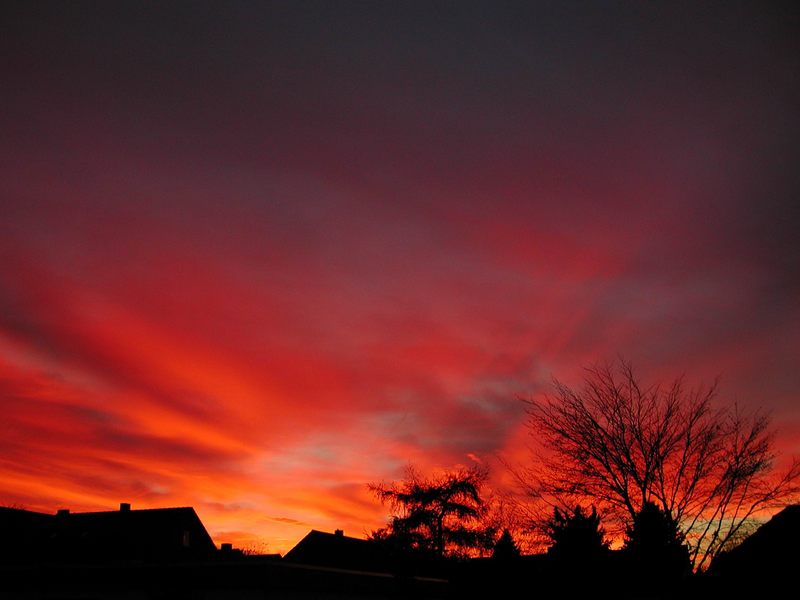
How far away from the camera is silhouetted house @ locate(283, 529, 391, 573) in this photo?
6208 cm

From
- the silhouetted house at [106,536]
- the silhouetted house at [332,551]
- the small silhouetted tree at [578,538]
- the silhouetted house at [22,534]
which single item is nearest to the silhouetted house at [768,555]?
the small silhouetted tree at [578,538]

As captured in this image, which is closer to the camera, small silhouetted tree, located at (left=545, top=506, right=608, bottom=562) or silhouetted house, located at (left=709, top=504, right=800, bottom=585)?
silhouetted house, located at (left=709, top=504, right=800, bottom=585)

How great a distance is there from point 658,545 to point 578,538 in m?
3.25

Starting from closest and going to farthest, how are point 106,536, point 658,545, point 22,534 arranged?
1. point 658,545
2. point 22,534
3. point 106,536

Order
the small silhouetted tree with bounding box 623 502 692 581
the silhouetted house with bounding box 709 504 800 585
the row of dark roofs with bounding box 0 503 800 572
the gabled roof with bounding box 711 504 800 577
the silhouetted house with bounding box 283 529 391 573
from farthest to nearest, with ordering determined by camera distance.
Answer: the silhouetted house with bounding box 283 529 391 573
the row of dark roofs with bounding box 0 503 800 572
the small silhouetted tree with bounding box 623 502 692 581
the gabled roof with bounding box 711 504 800 577
the silhouetted house with bounding box 709 504 800 585

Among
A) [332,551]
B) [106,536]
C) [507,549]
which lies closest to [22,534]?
[106,536]

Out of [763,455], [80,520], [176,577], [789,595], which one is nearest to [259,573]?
[176,577]

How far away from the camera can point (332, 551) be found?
211ft

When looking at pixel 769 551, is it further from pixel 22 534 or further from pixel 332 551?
pixel 22 534

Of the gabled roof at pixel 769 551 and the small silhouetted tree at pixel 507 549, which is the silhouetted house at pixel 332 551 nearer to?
the small silhouetted tree at pixel 507 549

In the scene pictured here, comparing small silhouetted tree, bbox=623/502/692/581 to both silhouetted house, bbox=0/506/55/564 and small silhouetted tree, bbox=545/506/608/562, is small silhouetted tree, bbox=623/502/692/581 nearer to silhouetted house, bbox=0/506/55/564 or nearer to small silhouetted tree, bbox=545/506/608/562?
small silhouetted tree, bbox=545/506/608/562

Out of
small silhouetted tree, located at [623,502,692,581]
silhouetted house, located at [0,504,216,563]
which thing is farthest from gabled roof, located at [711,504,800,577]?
silhouetted house, located at [0,504,216,563]

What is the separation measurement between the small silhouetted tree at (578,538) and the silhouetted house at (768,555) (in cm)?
430

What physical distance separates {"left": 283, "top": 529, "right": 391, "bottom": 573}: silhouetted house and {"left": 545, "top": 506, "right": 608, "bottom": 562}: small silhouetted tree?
3629 cm
